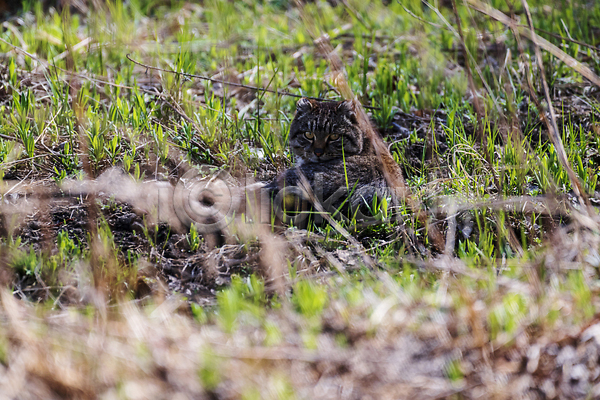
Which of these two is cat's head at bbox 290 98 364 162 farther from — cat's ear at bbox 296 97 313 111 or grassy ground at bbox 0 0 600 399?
grassy ground at bbox 0 0 600 399

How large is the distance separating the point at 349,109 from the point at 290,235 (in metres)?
1.28

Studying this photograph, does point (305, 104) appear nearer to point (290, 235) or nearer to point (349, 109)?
point (349, 109)

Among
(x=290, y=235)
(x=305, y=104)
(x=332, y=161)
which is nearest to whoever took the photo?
(x=290, y=235)

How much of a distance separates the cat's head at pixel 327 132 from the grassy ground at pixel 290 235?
274mm

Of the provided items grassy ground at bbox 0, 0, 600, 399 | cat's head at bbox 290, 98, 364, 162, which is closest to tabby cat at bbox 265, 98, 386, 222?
cat's head at bbox 290, 98, 364, 162

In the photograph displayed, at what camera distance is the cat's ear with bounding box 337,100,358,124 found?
3.95 meters

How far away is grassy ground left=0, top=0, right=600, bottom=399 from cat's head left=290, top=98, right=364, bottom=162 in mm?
274

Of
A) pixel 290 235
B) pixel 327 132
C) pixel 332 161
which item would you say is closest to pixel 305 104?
pixel 327 132

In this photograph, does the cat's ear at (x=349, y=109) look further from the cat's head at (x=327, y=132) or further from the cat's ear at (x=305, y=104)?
the cat's ear at (x=305, y=104)

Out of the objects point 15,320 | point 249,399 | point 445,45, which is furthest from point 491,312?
point 445,45

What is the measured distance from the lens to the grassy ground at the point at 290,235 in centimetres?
189

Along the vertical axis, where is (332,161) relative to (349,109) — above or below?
below

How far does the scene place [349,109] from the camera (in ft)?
13.0

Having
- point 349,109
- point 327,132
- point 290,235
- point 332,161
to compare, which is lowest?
point 290,235
